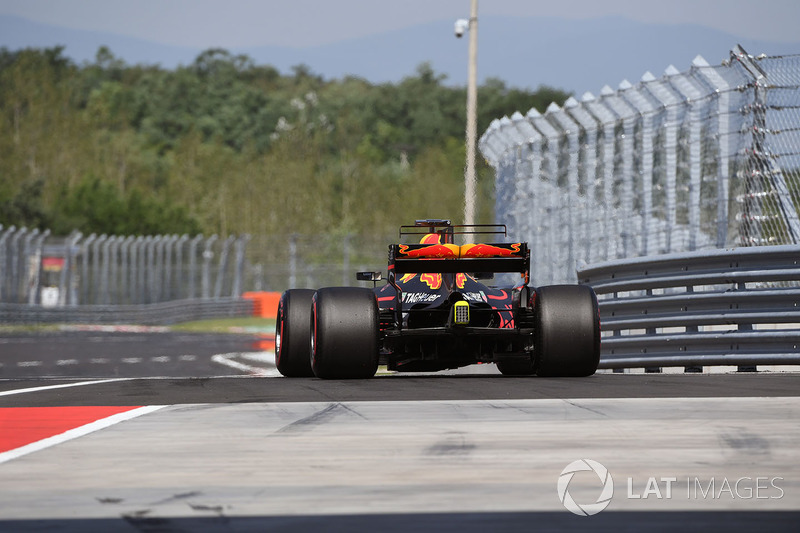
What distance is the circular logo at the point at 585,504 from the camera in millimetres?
4922

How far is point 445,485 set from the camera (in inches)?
215

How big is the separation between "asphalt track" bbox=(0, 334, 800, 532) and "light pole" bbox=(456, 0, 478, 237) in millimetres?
17883

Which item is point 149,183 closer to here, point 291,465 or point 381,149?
point 381,149

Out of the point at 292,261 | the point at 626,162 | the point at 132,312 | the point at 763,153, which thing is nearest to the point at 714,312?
the point at 763,153

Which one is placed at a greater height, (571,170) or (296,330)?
(571,170)

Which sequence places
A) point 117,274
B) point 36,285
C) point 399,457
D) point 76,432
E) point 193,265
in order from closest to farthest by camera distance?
point 399,457 < point 76,432 < point 36,285 < point 117,274 < point 193,265

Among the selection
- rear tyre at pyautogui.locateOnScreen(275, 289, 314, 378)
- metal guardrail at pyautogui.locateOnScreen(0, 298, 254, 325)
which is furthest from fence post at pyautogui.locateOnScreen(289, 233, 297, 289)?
rear tyre at pyautogui.locateOnScreen(275, 289, 314, 378)

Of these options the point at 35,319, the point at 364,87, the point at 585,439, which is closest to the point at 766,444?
the point at 585,439

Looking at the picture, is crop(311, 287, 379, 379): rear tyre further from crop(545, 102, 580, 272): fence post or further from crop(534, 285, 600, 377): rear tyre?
crop(545, 102, 580, 272): fence post

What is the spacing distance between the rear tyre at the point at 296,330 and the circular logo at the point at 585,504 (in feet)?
20.6

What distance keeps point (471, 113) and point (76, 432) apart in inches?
866

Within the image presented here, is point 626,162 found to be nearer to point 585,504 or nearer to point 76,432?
point 76,432

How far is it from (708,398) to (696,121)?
17.7ft

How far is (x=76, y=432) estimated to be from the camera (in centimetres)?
733
